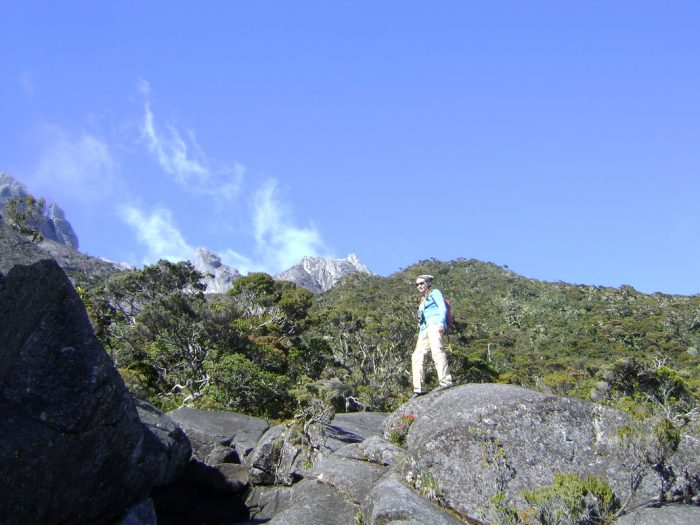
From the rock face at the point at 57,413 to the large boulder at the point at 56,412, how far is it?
0.01 meters

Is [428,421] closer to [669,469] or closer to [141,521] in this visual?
[669,469]

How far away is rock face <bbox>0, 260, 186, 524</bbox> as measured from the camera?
711 cm

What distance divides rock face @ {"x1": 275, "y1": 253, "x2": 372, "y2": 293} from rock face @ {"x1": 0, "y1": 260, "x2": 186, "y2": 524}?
140 meters

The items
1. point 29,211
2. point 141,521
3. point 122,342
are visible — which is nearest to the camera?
point 141,521

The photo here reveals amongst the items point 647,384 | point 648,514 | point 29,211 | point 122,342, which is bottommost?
point 648,514

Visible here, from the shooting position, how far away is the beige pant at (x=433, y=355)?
10.5 meters

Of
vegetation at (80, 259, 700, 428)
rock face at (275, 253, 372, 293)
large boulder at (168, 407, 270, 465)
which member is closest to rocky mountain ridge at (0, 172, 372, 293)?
rock face at (275, 253, 372, 293)

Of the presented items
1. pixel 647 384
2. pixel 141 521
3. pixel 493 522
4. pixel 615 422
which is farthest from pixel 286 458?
pixel 647 384

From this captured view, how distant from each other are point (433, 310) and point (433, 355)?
80 cm

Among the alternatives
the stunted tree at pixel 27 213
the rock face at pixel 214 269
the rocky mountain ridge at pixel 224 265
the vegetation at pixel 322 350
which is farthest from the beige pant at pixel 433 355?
the rock face at pixel 214 269

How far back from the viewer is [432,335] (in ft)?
34.8

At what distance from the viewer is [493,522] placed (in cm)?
759

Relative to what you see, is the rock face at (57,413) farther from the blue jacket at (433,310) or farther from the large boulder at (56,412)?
the blue jacket at (433,310)

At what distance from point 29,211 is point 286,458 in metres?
21.9
